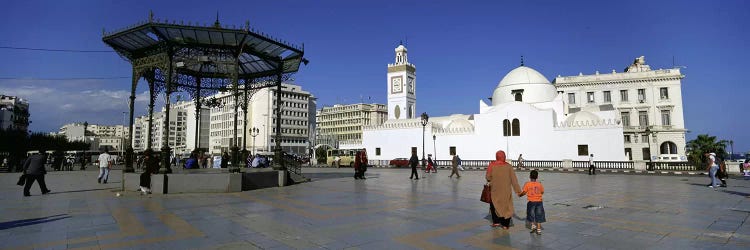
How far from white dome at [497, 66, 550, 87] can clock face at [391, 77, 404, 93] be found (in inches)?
526

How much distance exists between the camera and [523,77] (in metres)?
45.4

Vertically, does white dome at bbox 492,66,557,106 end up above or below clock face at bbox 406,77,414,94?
below

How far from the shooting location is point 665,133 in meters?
49.1

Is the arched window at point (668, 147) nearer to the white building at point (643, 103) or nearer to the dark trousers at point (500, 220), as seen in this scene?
the white building at point (643, 103)

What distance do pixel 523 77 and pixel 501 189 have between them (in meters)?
42.2

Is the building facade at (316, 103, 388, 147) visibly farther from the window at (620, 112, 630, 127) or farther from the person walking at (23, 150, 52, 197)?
the person walking at (23, 150, 52, 197)

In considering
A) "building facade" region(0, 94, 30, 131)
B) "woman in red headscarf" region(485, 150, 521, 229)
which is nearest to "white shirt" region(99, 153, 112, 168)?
"woman in red headscarf" region(485, 150, 521, 229)

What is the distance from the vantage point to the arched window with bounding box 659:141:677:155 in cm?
4866

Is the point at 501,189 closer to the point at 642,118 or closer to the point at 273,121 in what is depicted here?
the point at 642,118

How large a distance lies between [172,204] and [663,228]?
10255mm

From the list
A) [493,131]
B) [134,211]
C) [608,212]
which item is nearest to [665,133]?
[493,131]

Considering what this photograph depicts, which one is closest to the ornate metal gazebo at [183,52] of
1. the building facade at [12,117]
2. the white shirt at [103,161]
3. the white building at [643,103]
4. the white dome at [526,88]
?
the white shirt at [103,161]

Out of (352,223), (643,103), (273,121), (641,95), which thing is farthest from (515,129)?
(273,121)

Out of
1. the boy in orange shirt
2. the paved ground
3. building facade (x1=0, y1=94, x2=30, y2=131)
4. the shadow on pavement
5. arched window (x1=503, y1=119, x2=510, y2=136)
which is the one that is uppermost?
building facade (x1=0, y1=94, x2=30, y2=131)
